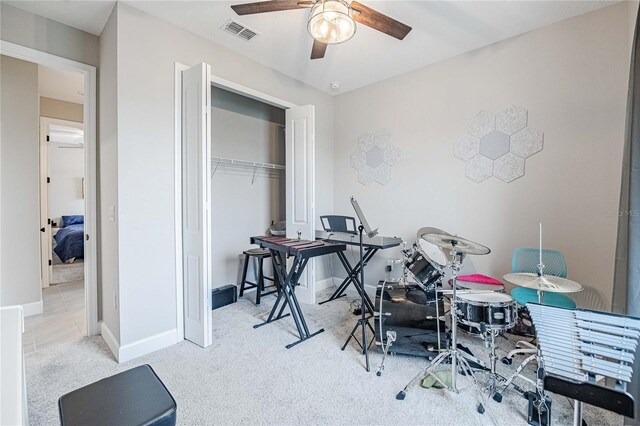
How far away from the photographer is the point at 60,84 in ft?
11.9

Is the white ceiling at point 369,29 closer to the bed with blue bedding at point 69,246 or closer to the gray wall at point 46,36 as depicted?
the gray wall at point 46,36

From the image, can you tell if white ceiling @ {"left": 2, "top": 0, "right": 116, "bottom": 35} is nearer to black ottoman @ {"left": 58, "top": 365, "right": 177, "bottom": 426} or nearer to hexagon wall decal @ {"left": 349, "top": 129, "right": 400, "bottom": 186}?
black ottoman @ {"left": 58, "top": 365, "right": 177, "bottom": 426}

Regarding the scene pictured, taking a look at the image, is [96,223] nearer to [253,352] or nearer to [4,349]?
[253,352]

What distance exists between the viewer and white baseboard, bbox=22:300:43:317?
3153 millimetres

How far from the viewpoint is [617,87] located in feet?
7.60

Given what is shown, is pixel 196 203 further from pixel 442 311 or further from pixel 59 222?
pixel 59 222

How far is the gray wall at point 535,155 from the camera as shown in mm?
2373

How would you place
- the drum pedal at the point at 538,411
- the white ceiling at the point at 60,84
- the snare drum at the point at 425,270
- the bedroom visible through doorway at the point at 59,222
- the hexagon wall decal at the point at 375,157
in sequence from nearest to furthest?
the drum pedal at the point at 538,411 < the snare drum at the point at 425,270 < the bedroom visible through doorway at the point at 59,222 < the white ceiling at the point at 60,84 < the hexagon wall decal at the point at 375,157

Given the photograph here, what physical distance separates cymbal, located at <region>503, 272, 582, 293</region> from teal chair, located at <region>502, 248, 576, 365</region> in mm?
287

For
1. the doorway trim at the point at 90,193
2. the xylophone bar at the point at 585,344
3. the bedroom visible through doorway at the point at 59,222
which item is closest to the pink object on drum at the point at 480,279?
the xylophone bar at the point at 585,344

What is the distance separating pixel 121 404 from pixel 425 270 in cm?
191

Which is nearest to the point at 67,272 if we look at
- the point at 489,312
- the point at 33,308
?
the point at 33,308

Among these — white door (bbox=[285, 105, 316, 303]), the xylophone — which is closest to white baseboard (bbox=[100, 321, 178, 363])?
the xylophone

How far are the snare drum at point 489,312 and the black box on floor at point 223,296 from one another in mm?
2697
